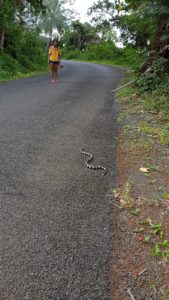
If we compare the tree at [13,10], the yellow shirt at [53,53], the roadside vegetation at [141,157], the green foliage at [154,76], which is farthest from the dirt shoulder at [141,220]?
the tree at [13,10]

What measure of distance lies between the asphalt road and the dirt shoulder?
12cm

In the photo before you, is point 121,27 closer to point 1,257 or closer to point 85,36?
point 85,36

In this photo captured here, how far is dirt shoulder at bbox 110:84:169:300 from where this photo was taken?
2692mm

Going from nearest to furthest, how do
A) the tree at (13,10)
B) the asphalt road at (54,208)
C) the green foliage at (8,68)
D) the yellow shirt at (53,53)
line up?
1. the asphalt road at (54,208)
2. the yellow shirt at (53,53)
3. the green foliage at (8,68)
4. the tree at (13,10)

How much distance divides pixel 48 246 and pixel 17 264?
1.17 ft

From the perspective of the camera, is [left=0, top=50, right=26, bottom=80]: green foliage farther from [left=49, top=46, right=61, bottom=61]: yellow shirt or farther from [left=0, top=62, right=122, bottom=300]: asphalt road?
[left=0, top=62, right=122, bottom=300]: asphalt road

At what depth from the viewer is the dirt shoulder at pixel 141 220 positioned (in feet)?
8.83

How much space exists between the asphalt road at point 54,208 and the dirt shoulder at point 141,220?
4.7 inches

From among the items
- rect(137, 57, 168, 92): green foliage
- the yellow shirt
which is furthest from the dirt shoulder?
the yellow shirt

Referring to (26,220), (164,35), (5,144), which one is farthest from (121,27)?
(26,220)

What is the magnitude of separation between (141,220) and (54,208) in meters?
0.94

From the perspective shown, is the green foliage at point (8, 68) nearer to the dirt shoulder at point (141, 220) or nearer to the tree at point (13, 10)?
the tree at point (13, 10)

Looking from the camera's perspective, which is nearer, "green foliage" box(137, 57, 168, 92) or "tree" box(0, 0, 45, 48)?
"green foliage" box(137, 57, 168, 92)

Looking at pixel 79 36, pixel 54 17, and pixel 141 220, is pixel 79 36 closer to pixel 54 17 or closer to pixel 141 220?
pixel 54 17
